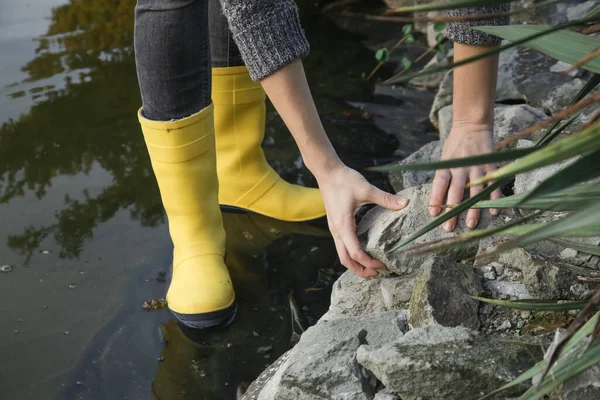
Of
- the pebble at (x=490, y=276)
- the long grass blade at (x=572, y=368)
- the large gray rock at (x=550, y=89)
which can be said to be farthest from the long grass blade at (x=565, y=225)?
the large gray rock at (x=550, y=89)

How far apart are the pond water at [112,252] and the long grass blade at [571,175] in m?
1.08

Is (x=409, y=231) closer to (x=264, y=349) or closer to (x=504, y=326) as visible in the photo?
(x=504, y=326)

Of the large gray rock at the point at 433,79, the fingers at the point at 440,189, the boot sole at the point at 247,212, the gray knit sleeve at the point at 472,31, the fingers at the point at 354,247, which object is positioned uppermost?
the gray knit sleeve at the point at 472,31

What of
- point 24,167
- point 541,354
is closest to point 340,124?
point 24,167

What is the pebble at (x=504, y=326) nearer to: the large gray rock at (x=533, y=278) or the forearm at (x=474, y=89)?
the large gray rock at (x=533, y=278)

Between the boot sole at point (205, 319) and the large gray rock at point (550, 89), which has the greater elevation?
the large gray rock at point (550, 89)

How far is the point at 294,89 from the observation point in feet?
4.98

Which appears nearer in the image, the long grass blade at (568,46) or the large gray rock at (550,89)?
the long grass blade at (568,46)

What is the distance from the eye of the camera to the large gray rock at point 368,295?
4.82 feet

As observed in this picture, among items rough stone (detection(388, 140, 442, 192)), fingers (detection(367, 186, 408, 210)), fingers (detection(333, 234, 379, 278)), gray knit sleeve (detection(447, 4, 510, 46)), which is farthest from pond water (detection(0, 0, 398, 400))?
gray knit sleeve (detection(447, 4, 510, 46))

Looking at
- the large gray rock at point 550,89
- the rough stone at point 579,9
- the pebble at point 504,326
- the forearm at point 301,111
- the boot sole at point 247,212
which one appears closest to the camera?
the pebble at point 504,326

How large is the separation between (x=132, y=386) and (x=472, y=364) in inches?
34.4

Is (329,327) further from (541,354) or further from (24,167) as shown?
(24,167)

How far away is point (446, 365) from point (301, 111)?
68 cm
